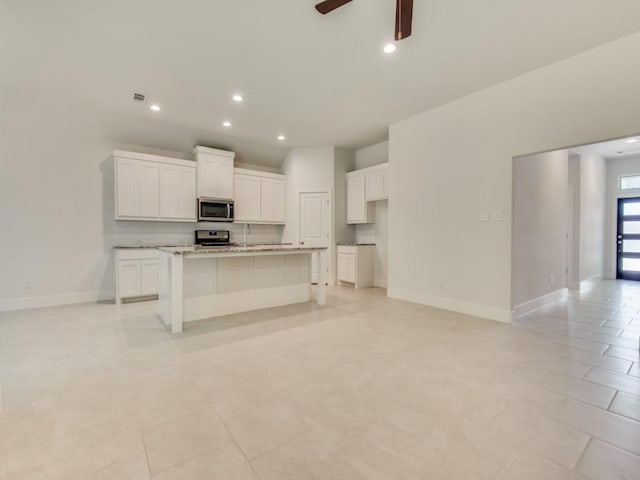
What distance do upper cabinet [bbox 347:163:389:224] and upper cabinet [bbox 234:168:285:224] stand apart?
5.41 feet

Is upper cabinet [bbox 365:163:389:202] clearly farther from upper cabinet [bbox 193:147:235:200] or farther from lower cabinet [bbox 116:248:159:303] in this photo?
lower cabinet [bbox 116:248:159:303]

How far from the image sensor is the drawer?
4.69 meters

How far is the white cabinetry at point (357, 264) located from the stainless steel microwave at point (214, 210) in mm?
2474

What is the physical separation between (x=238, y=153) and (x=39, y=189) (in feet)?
11.1

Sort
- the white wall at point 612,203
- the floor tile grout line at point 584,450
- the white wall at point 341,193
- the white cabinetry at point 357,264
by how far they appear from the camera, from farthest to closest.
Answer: the white wall at point 612,203 < the white wall at point 341,193 < the white cabinetry at point 357,264 < the floor tile grout line at point 584,450

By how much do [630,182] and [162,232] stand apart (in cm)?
1086

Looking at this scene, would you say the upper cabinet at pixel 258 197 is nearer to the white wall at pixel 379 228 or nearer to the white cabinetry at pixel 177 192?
the white cabinetry at pixel 177 192

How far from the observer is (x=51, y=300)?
460cm

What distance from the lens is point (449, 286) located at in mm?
4312

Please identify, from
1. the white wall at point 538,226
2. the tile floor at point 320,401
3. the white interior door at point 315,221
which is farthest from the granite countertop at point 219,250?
the white wall at point 538,226

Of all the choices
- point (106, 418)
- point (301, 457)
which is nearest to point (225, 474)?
point (301, 457)

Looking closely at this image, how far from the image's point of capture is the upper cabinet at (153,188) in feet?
16.0

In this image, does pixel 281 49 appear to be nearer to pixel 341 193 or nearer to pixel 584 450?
pixel 341 193

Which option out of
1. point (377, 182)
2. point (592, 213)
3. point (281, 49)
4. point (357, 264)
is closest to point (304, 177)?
point (377, 182)
